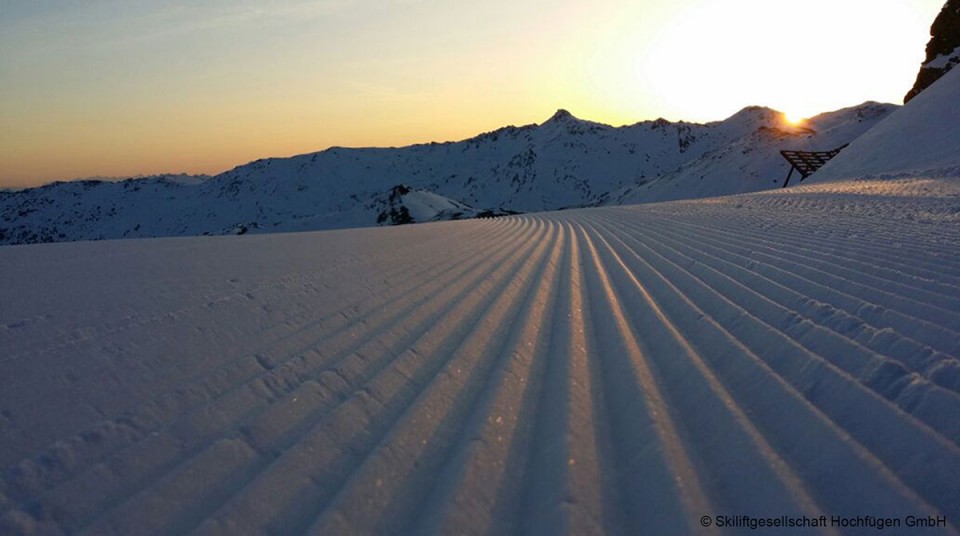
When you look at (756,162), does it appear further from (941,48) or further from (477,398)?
(477,398)

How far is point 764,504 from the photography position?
1988mm

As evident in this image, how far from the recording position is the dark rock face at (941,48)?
3356cm

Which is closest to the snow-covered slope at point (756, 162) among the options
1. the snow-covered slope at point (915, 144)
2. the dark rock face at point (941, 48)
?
the dark rock face at point (941, 48)

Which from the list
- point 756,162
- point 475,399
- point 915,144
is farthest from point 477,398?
point 756,162

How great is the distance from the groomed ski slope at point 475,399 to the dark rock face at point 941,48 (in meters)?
37.7

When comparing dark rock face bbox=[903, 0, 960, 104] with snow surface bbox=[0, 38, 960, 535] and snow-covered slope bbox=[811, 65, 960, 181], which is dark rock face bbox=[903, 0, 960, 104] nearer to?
snow-covered slope bbox=[811, 65, 960, 181]

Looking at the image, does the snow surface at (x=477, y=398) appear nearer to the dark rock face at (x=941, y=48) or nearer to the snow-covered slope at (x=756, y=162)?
the snow-covered slope at (x=756, y=162)

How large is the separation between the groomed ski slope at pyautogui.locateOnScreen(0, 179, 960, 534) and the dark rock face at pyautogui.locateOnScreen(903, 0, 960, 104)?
124 ft

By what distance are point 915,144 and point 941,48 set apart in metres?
24.3

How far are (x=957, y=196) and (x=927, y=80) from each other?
32.4 meters

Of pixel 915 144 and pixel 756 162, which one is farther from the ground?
pixel 756 162

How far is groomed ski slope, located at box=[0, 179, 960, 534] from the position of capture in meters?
2.00

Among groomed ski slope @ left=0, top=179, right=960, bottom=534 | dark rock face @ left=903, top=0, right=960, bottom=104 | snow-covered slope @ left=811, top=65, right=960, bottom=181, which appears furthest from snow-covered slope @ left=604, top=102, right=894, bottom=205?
groomed ski slope @ left=0, top=179, right=960, bottom=534

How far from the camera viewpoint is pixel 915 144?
17.8 m
